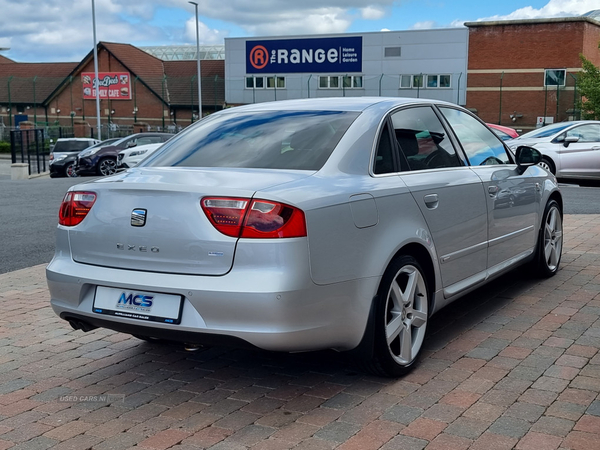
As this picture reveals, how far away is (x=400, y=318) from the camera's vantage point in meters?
4.35

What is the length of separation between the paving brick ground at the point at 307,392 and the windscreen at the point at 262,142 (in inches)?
49.9

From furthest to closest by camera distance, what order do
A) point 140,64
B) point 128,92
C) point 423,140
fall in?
point 140,64 → point 128,92 → point 423,140

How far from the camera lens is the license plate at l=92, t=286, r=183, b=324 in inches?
150

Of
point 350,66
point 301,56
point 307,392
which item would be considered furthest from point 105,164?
point 301,56

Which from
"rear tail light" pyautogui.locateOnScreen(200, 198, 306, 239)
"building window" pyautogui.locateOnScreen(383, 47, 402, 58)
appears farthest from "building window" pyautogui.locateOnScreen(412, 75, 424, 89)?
"rear tail light" pyautogui.locateOnScreen(200, 198, 306, 239)

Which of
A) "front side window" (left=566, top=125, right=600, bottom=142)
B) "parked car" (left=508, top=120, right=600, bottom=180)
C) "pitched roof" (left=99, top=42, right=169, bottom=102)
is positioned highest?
"pitched roof" (left=99, top=42, right=169, bottom=102)

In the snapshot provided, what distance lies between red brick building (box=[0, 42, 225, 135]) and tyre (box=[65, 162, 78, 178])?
108 feet

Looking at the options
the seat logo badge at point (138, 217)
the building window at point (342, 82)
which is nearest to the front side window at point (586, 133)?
the seat logo badge at point (138, 217)

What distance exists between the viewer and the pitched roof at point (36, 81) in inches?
2739

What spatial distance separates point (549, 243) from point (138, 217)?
14.2 ft

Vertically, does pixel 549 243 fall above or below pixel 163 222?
below

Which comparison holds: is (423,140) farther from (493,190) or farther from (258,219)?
(258,219)

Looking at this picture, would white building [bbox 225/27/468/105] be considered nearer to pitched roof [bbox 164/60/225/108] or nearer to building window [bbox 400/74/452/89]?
building window [bbox 400/74/452/89]

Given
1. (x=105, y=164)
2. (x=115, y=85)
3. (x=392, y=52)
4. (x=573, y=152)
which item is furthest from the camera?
(x=115, y=85)
